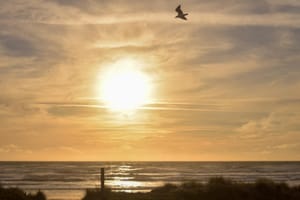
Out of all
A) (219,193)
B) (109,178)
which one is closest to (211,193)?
(219,193)

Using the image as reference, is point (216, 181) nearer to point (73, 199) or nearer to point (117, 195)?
point (117, 195)

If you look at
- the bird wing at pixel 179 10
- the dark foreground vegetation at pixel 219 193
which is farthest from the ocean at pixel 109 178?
the bird wing at pixel 179 10

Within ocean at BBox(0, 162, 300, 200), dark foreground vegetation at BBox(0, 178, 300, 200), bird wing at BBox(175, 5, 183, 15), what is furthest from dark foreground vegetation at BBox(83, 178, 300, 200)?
bird wing at BBox(175, 5, 183, 15)

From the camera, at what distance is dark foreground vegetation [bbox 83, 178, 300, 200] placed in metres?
24.0

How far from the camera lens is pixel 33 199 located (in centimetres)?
2462

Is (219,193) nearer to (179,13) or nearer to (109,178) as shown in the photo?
(179,13)

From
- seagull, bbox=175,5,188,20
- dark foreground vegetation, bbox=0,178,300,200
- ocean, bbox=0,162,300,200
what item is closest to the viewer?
seagull, bbox=175,5,188,20

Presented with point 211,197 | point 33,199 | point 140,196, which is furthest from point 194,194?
point 33,199

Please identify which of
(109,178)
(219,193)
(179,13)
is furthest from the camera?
(109,178)

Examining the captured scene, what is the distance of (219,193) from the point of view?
24.1m

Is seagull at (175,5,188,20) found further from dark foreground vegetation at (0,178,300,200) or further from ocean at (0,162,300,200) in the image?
ocean at (0,162,300,200)

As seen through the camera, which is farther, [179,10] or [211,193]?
[211,193]

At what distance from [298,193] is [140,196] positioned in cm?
739

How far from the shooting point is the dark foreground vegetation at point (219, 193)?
23973mm
